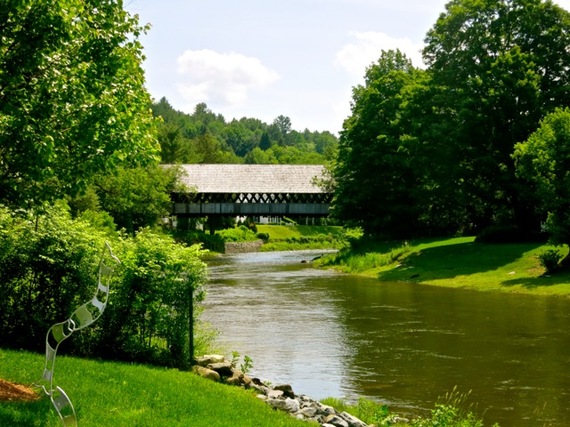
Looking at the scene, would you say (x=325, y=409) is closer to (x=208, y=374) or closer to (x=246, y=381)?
(x=246, y=381)

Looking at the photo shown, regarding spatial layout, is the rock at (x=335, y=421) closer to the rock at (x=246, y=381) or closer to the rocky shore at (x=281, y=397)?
the rocky shore at (x=281, y=397)

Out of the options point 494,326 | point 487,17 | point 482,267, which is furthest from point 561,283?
point 487,17

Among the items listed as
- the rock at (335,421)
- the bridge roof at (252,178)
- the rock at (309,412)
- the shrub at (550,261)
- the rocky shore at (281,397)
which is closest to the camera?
the rock at (335,421)

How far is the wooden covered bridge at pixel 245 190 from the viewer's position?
6575cm

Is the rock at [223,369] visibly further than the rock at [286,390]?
Yes

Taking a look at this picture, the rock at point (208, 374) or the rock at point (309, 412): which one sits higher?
the rock at point (208, 374)

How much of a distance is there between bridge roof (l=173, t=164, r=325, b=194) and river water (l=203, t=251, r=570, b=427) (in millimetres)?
35592

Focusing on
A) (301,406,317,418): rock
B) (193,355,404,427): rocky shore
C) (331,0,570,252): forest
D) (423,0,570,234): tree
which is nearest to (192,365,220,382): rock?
(193,355,404,427): rocky shore

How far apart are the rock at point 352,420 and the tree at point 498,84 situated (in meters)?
27.2

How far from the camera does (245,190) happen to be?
65.4m

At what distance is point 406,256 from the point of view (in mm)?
39438

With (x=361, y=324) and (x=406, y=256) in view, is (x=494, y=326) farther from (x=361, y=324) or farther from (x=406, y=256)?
(x=406, y=256)

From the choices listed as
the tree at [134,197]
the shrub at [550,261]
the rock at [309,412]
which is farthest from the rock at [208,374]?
the tree at [134,197]

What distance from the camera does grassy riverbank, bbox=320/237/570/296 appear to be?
2864cm
